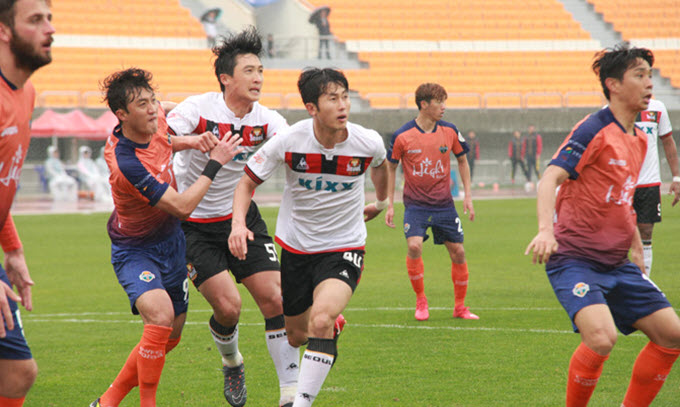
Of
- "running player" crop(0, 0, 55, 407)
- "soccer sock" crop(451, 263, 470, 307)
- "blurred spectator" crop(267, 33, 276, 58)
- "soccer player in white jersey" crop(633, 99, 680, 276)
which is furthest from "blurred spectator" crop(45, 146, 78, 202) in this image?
"running player" crop(0, 0, 55, 407)

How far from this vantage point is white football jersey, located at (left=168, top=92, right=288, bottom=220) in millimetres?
6391

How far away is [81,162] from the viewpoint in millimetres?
28438

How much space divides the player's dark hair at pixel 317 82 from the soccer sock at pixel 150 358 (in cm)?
182

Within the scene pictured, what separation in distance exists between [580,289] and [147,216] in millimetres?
2888

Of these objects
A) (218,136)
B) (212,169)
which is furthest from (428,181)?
(212,169)

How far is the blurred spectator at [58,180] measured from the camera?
27719 mm

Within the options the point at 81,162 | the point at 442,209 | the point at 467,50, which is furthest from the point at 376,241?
the point at 467,50

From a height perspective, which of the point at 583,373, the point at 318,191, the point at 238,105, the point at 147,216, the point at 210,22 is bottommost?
the point at 583,373

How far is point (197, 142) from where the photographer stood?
5656 millimetres

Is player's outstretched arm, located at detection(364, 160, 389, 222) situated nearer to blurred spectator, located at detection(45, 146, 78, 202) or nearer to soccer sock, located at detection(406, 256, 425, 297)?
soccer sock, located at detection(406, 256, 425, 297)

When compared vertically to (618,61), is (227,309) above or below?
below

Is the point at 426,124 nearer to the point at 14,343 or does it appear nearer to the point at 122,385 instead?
the point at 122,385

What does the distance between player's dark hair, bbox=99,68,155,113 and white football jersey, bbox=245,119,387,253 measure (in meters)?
0.89

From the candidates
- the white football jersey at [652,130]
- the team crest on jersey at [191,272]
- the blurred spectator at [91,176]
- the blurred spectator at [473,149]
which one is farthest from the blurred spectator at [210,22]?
the team crest on jersey at [191,272]
